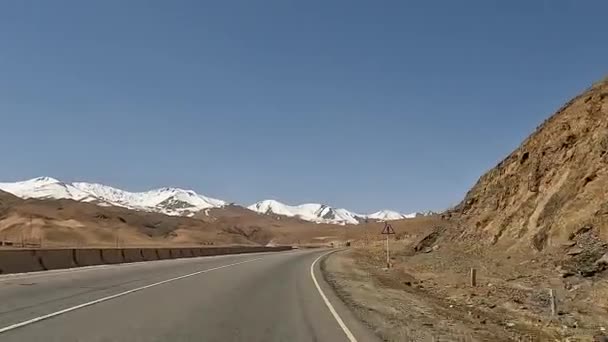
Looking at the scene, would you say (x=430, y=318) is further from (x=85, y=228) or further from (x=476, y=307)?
(x=85, y=228)

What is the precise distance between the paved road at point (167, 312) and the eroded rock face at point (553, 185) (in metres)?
10.9

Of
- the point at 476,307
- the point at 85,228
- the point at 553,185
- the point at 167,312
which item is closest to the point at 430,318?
the point at 476,307

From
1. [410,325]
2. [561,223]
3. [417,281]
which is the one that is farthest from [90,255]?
[410,325]

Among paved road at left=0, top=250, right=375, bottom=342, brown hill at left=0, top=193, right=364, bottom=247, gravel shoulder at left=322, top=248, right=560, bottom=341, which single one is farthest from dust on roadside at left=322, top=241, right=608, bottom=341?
brown hill at left=0, top=193, right=364, bottom=247

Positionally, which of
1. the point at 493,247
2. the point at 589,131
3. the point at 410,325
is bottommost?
the point at 410,325

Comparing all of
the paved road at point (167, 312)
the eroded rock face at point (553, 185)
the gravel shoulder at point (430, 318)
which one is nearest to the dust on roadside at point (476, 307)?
the gravel shoulder at point (430, 318)

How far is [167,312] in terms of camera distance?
1423 cm

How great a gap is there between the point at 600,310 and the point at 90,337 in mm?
13798

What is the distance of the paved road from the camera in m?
11.2

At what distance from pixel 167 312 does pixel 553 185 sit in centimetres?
2269

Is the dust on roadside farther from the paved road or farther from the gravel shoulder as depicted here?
the paved road

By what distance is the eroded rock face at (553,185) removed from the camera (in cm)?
2631

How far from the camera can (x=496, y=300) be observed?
2170 centimetres

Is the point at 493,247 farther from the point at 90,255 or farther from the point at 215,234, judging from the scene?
the point at 215,234
